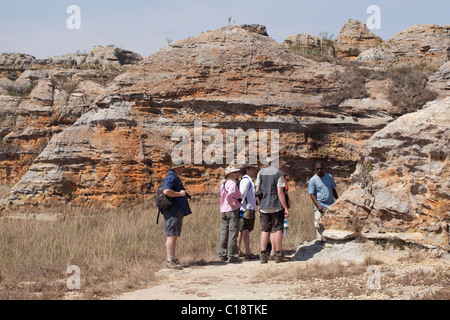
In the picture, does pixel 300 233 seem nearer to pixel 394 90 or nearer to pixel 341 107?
pixel 341 107

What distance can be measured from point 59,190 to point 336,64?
962 cm

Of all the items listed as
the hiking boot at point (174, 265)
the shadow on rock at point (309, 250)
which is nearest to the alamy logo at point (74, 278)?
the hiking boot at point (174, 265)

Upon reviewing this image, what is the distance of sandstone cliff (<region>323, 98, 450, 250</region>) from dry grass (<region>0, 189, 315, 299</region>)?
1971 millimetres

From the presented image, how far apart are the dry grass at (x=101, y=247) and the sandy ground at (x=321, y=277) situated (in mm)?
623

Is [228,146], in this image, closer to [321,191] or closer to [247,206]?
[247,206]

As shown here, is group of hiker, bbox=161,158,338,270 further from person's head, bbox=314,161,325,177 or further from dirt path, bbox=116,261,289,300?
dirt path, bbox=116,261,289,300

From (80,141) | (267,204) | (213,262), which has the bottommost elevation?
(213,262)

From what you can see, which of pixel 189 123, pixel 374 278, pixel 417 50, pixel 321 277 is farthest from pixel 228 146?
pixel 417 50

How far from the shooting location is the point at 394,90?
41.8 ft

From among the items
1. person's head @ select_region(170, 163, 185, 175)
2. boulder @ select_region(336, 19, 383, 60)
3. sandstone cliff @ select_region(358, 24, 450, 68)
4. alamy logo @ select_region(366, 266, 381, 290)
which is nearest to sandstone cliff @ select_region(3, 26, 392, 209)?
sandstone cliff @ select_region(358, 24, 450, 68)

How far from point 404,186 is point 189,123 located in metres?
7.54

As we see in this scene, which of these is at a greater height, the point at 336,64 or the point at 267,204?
the point at 336,64

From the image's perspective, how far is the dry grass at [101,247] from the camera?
→ 599 cm

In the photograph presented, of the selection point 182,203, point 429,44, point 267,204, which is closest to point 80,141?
point 182,203
